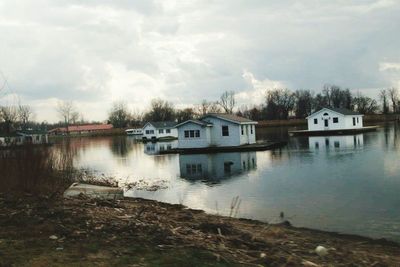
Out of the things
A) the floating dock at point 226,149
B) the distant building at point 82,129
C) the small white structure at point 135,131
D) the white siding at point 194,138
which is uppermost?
the distant building at point 82,129

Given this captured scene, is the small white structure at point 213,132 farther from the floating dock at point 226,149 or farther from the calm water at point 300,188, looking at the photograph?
the calm water at point 300,188

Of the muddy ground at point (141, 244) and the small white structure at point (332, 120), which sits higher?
the small white structure at point (332, 120)

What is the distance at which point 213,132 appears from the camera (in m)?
45.6

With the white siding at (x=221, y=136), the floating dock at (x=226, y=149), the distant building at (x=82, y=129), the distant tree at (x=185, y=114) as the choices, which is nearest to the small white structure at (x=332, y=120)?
the floating dock at (x=226, y=149)

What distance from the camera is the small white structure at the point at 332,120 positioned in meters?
64.2

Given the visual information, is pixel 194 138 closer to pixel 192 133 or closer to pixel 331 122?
pixel 192 133

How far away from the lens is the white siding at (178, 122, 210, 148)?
146 feet

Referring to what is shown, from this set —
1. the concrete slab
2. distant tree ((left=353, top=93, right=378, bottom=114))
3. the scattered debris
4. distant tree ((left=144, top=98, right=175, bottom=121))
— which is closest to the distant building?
distant tree ((left=144, top=98, right=175, bottom=121))

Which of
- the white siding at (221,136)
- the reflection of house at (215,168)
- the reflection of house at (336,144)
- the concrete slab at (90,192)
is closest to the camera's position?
the concrete slab at (90,192)

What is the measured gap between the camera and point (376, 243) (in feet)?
33.1

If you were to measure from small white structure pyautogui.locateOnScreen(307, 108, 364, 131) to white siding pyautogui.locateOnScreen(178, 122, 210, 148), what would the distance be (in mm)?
27081

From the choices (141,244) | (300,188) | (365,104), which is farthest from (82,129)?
(141,244)

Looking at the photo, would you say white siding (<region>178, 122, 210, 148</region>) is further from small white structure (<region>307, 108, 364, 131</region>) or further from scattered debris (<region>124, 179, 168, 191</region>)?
small white structure (<region>307, 108, 364, 131</region>)

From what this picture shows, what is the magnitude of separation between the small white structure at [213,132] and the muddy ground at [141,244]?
3413 cm
